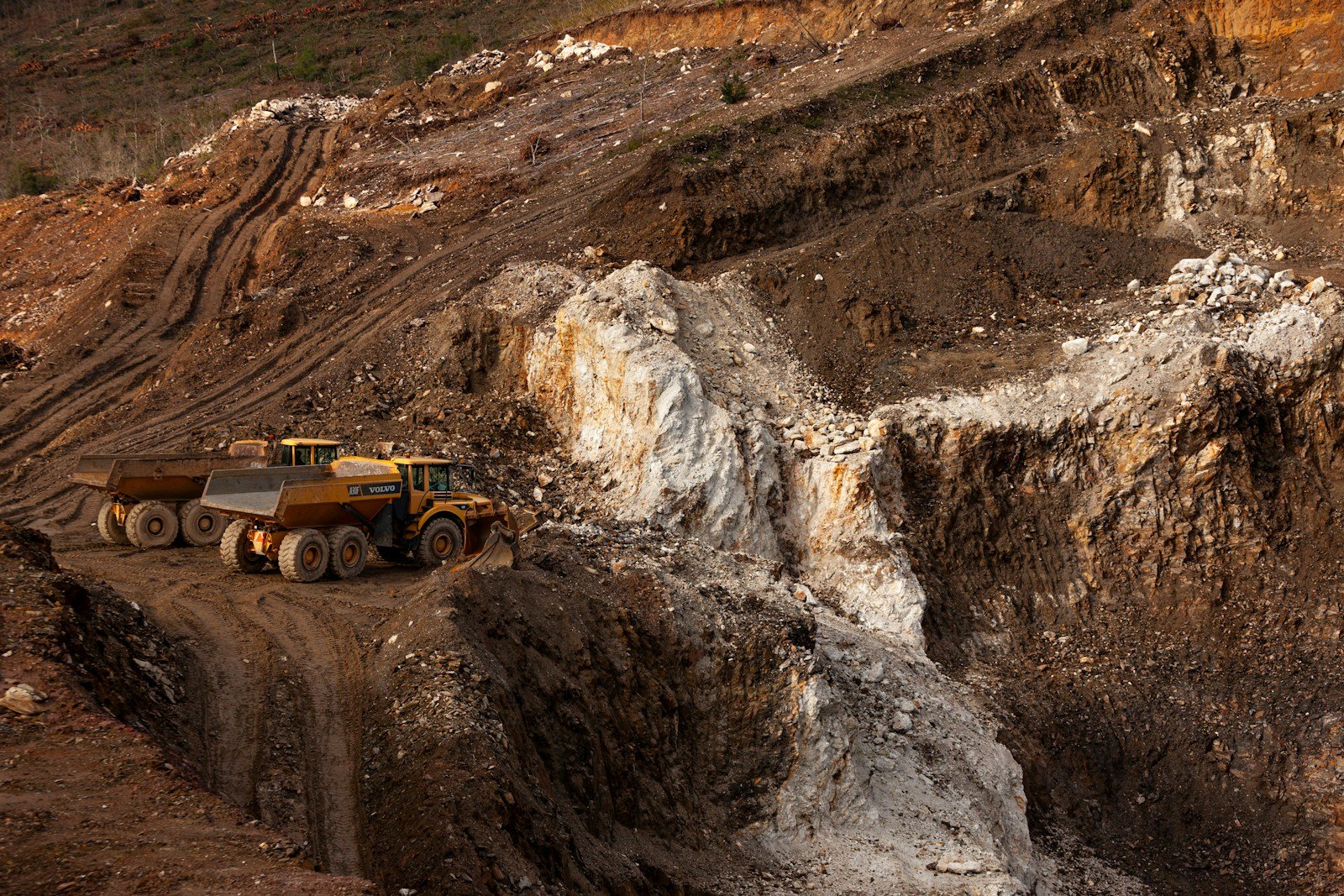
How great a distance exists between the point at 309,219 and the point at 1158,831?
24409 millimetres

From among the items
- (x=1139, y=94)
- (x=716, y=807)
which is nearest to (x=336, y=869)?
(x=716, y=807)

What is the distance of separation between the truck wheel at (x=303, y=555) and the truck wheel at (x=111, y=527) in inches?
140

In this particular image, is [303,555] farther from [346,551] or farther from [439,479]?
[439,479]

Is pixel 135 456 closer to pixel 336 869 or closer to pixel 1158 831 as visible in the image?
pixel 336 869

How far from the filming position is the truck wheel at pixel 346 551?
15852mm

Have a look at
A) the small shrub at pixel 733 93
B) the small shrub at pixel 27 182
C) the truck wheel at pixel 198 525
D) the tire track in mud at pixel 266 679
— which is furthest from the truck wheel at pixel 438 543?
the small shrub at pixel 27 182

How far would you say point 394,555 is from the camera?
17203 millimetres

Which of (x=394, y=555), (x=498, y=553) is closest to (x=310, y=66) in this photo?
(x=394, y=555)

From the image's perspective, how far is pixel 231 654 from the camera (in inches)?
494

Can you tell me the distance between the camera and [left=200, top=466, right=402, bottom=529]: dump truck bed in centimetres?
1514

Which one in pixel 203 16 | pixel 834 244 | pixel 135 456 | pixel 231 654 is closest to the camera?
pixel 231 654

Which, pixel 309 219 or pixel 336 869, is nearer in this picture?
pixel 336 869

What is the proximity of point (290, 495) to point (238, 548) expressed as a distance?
1432mm

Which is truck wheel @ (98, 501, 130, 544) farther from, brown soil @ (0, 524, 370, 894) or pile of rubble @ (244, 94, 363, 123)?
pile of rubble @ (244, 94, 363, 123)
